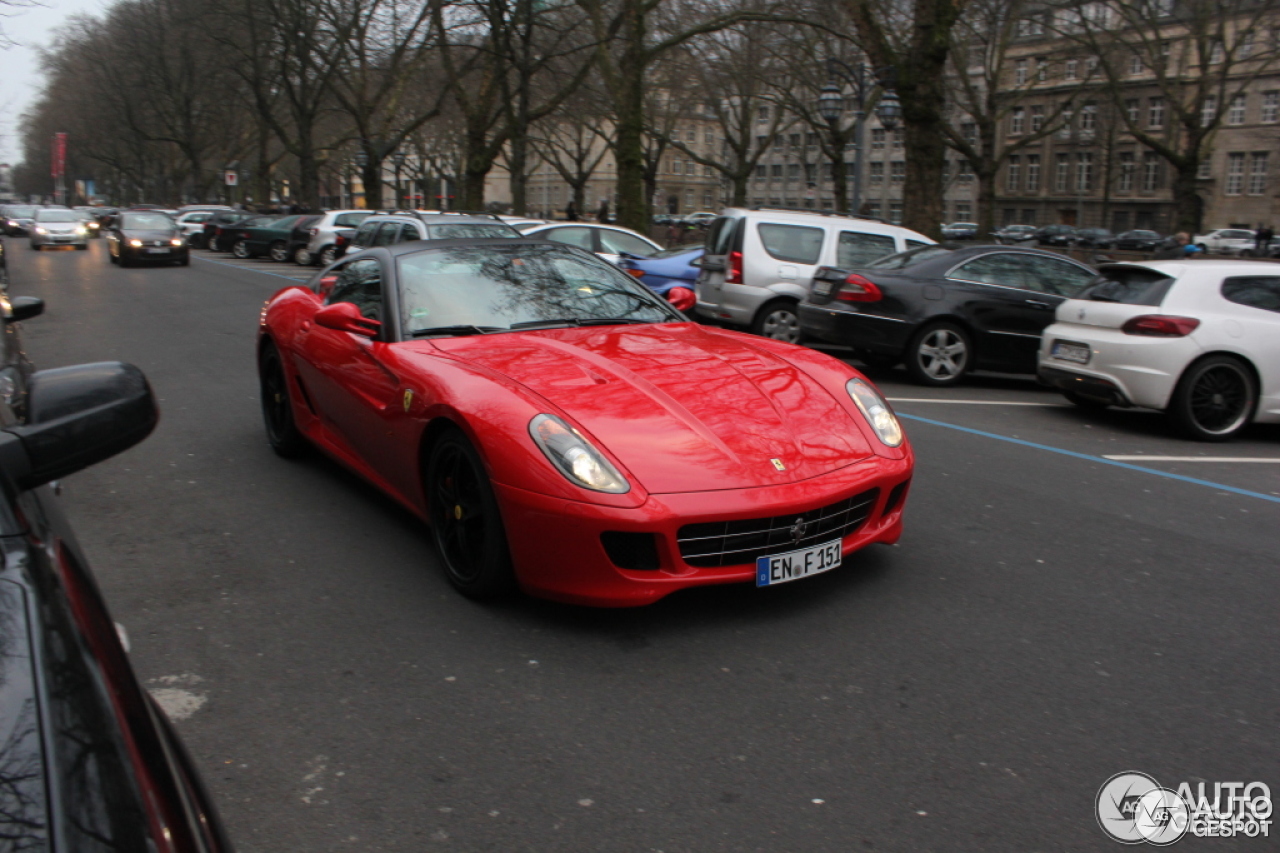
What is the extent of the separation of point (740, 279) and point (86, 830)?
40.6 feet

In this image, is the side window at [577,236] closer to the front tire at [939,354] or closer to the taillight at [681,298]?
the front tire at [939,354]

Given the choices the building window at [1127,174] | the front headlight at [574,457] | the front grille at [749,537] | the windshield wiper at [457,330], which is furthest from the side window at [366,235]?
the building window at [1127,174]

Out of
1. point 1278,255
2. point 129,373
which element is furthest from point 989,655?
point 1278,255

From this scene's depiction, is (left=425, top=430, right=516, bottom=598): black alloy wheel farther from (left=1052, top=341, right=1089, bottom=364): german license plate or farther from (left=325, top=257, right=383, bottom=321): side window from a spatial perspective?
(left=1052, top=341, right=1089, bottom=364): german license plate

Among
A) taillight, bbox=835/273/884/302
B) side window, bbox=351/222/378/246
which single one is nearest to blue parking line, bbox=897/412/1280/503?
taillight, bbox=835/273/884/302

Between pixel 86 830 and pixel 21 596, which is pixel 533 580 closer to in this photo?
pixel 21 596

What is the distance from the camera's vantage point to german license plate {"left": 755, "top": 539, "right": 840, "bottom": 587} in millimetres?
3902

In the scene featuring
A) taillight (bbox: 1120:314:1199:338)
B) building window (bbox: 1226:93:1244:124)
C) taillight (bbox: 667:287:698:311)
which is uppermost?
building window (bbox: 1226:93:1244:124)

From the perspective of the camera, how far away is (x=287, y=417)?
6594mm

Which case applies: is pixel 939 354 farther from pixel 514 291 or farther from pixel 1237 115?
pixel 1237 115

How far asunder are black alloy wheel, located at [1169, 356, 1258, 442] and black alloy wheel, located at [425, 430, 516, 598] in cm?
632

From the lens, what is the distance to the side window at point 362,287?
5434 millimetres

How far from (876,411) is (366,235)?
12.3 meters

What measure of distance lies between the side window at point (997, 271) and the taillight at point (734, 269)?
2887 millimetres
